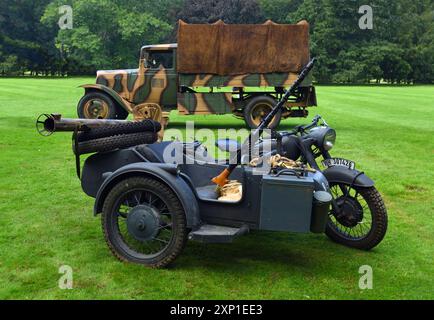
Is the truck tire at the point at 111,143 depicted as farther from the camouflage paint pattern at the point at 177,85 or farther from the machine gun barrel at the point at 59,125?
the camouflage paint pattern at the point at 177,85

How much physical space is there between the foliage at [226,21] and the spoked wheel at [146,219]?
5104 cm

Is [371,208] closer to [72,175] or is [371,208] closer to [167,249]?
[167,249]

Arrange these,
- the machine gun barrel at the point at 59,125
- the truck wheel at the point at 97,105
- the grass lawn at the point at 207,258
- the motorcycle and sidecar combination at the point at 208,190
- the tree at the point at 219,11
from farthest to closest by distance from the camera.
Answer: the tree at the point at 219,11 < the truck wheel at the point at 97,105 < the machine gun barrel at the point at 59,125 < the motorcycle and sidecar combination at the point at 208,190 < the grass lawn at the point at 207,258

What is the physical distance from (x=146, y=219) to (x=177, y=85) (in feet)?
33.3

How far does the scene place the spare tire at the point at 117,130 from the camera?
4.81m

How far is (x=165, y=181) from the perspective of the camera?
14.4 feet

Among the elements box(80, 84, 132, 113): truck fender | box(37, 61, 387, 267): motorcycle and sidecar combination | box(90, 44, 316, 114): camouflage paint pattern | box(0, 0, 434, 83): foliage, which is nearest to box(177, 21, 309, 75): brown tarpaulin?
box(90, 44, 316, 114): camouflage paint pattern

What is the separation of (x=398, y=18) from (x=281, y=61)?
178 feet

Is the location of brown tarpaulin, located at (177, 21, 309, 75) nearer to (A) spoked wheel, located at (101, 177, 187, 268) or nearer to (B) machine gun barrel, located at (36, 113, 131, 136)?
(B) machine gun barrel, located at (36, 113, 131, 136)

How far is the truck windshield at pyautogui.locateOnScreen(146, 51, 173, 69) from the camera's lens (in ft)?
47.0

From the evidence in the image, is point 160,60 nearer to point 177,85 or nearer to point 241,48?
point 177,85

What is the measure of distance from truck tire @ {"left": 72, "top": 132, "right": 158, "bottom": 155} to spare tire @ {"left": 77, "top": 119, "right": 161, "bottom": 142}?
0.03 metres

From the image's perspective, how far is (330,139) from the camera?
525 cm

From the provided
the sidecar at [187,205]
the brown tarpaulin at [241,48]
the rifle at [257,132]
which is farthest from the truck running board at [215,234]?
the brown tarpaulin at [241,48]
